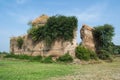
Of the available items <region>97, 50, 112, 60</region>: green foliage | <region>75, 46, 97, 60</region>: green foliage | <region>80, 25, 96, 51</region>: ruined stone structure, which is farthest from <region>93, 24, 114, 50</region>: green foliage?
<region>75, 46, 97, 60</region>: green foliage

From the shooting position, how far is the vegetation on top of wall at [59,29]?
3897 centimetres

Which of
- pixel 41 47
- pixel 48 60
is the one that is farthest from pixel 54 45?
pixel 48 60

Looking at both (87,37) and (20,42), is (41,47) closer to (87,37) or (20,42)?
(20,42)

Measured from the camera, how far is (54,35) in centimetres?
3897

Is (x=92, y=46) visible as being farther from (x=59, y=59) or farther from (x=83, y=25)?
(x=59, y=59)

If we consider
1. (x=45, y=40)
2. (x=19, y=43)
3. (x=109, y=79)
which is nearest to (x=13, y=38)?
(x=19, y=43)

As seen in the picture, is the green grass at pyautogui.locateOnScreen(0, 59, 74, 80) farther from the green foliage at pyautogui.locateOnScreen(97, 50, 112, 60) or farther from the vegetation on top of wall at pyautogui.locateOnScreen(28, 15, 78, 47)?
the green foliage at pyautogui.locateOnScreen(97, 50, 112, 60)

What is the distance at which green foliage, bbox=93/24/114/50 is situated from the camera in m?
44.1

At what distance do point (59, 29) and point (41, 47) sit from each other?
4162 millimetres

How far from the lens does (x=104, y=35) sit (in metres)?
44.4

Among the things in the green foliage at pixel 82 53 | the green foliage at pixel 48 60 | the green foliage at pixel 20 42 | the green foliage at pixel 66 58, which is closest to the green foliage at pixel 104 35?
the green foliage at pixel 82 53

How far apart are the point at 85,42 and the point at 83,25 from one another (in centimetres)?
264

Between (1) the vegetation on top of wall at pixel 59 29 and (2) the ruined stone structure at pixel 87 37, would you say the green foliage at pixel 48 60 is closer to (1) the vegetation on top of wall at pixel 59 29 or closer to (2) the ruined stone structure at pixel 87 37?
(1) the vegetation on top of wall at pixel 59 29

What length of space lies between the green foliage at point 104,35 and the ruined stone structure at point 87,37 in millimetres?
1167
